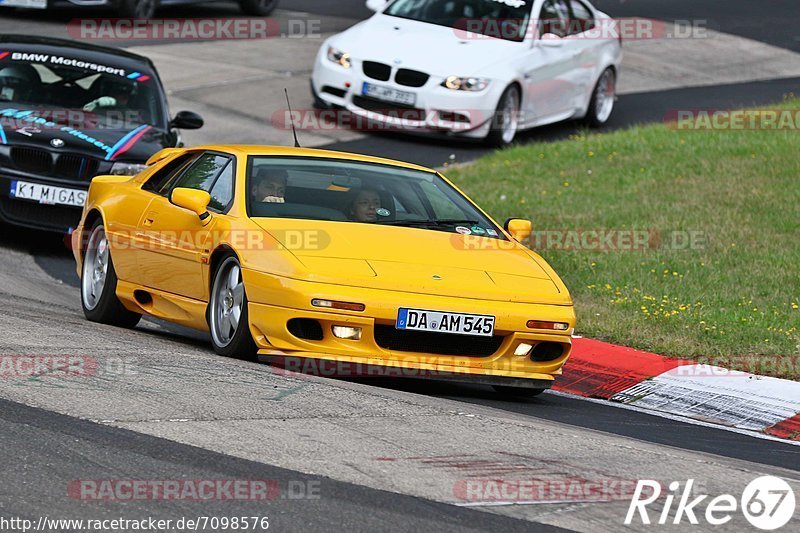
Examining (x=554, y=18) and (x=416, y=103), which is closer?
(x=416, y=103)

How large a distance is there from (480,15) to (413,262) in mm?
10088

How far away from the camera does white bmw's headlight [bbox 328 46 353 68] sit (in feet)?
55.3

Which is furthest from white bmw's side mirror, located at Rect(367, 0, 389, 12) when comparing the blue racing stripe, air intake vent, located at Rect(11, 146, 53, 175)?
air intake vent, located at Rect(11, 146, 53, 175)

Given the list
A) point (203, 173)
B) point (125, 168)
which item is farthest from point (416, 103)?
point (203, 173)

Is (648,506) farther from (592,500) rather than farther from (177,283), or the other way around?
(177,283)

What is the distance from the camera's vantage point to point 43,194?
11.9 meters

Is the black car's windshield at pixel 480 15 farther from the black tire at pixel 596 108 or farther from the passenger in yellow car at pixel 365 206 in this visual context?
the passenger in yellow car at pixel 365 206

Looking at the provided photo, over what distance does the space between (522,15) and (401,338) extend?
34.6 ft

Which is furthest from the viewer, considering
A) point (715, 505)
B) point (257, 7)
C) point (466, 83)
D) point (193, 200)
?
point (257, 7)

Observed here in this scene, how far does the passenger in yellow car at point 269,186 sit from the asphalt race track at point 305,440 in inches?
37.7

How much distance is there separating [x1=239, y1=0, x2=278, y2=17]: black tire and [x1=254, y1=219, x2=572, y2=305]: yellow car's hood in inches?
683

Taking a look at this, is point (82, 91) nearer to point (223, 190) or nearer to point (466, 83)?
point (466, 83)

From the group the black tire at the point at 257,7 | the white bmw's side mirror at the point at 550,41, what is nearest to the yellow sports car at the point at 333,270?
the white bmw's side mirror at the point at 550,41

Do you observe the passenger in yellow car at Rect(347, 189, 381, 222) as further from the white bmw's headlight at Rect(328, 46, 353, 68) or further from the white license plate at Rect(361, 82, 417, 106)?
the white bmw's headlight at Rect(328, 46, 353, 68)
